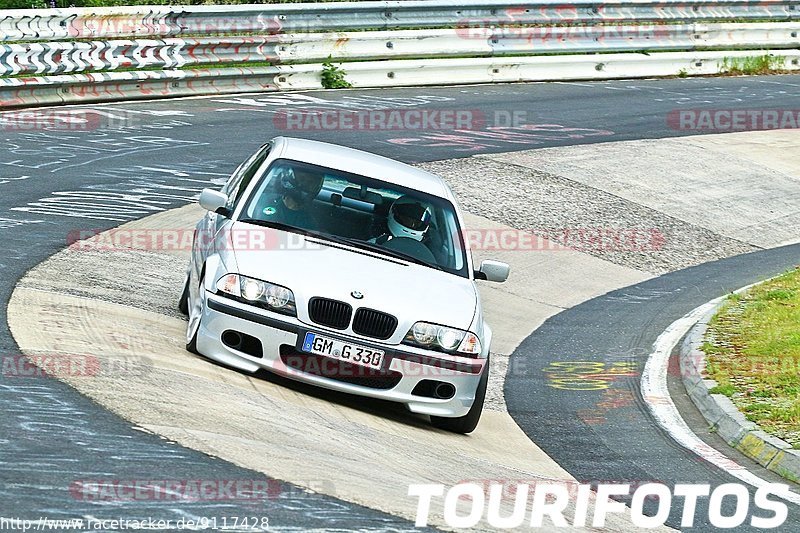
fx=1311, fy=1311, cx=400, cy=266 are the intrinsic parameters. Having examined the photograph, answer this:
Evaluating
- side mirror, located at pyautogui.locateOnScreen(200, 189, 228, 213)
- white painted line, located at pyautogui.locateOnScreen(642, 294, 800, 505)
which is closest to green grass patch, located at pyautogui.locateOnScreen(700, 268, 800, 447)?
white painted line, located at pyautogui.locateOnScreen(642, 294, 800, 505)

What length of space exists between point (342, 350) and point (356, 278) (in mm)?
522

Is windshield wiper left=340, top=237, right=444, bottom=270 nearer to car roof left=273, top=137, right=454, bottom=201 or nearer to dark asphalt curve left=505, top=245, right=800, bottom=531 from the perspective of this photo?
car roof left=273, top=137, right=454, bottom=201

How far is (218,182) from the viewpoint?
15.2 meters

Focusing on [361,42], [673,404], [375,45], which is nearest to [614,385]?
[673,404]

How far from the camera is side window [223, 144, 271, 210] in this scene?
950 cm

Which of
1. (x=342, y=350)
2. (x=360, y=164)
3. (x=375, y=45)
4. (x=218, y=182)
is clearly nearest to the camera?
(x=342, y=350)

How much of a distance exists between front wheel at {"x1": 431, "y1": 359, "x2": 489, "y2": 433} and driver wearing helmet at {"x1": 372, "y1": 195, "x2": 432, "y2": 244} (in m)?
1.17

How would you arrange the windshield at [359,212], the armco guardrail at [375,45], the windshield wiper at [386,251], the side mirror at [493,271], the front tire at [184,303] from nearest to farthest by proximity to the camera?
the windshield wiper at [386,251] → the windshield at [359,212] → the side mirror at [493,271] → the front tire at [184,303] → the armco guardrail at [375,45]

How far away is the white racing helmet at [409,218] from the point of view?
30.4ft

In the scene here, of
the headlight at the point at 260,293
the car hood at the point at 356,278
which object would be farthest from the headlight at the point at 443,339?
the headlight at the point at 260,293

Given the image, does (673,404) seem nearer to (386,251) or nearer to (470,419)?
(470,419)

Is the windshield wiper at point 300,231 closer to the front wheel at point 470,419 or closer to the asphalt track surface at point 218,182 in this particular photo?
the front wheel at point 470,419

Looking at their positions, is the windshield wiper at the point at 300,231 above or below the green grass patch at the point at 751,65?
below

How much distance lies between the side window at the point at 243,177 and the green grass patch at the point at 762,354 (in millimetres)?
3893
